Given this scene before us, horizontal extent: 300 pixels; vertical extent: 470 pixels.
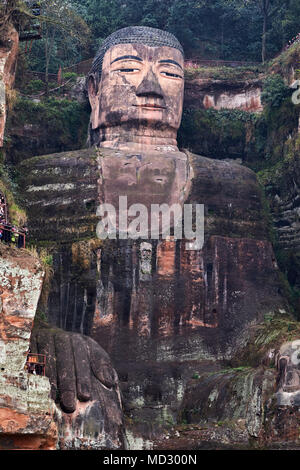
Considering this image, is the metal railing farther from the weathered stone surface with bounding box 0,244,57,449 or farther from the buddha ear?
the buddha ear

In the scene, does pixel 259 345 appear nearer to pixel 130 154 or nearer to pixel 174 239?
pixel 174 239

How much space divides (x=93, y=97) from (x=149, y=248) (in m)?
6.66

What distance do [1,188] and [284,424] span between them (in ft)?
32.7

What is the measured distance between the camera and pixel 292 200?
32812 mm

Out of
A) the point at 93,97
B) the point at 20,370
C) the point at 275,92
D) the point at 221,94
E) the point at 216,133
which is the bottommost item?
the point at 20,370

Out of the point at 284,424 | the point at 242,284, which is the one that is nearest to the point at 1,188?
the point at 242,284

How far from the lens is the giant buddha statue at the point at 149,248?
29.2 metres

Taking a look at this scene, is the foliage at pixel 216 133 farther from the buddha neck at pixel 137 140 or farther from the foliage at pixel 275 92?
the buddha neck at pixel 137 140

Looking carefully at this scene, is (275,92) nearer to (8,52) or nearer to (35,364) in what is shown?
(8,52)

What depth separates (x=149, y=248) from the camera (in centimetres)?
3016

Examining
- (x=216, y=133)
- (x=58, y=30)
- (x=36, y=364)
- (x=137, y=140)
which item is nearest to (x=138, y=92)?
(x=137, y=140)

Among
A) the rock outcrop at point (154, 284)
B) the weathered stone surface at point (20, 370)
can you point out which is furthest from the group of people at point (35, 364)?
the rock outcrop at point (154, 284)

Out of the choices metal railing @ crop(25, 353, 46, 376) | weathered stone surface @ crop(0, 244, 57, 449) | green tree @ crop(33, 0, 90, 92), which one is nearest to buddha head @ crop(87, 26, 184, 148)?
green tree @ crop(33, 0, 90, 92)

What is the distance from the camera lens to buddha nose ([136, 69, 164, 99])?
1287 inches
